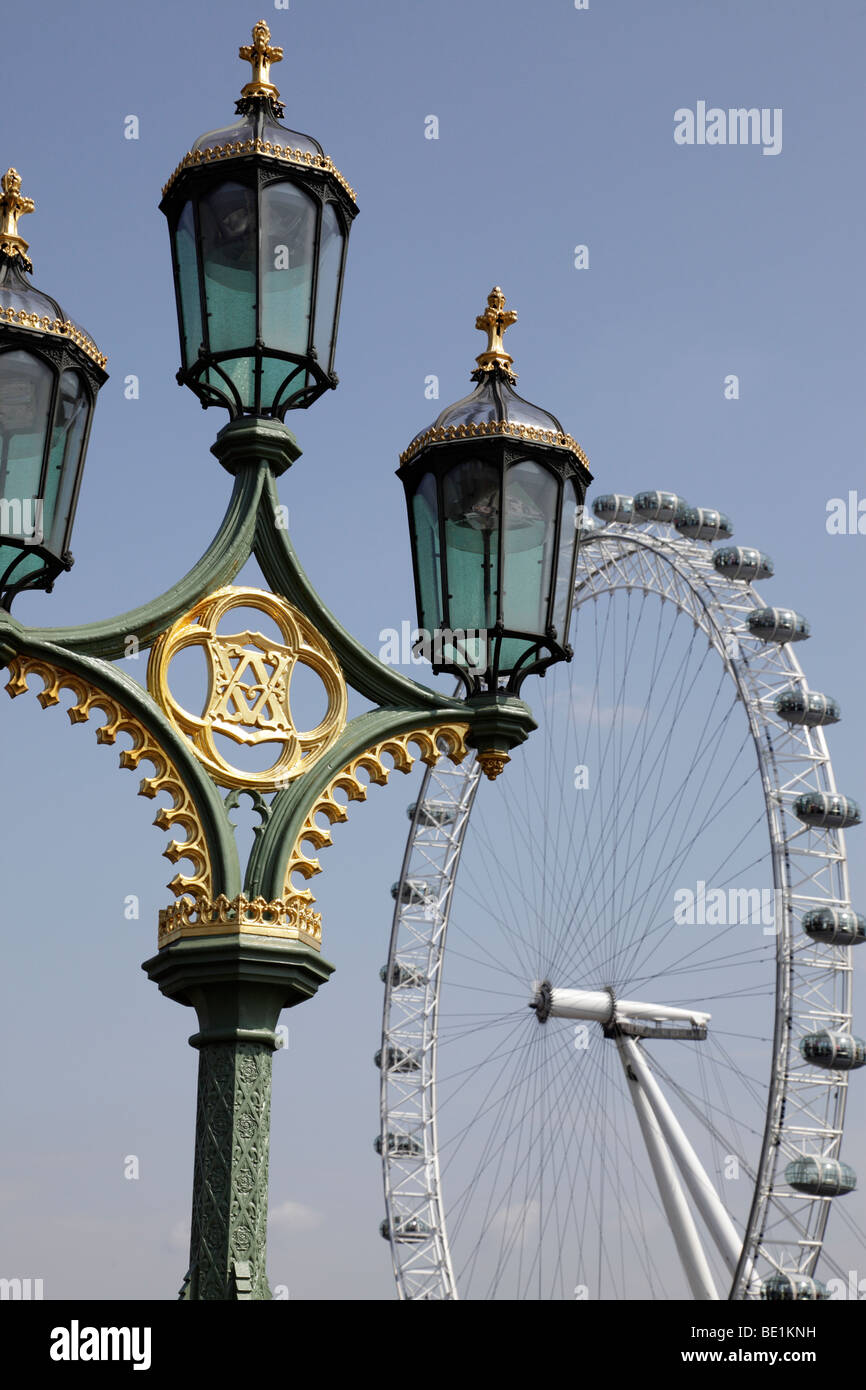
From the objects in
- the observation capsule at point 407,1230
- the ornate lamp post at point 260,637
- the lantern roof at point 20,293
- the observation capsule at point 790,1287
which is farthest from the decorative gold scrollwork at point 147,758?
the observation capsule at point 407,1230

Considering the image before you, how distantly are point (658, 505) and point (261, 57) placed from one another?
33296 mm

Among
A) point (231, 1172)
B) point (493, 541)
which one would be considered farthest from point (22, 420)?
point (231, 1172)

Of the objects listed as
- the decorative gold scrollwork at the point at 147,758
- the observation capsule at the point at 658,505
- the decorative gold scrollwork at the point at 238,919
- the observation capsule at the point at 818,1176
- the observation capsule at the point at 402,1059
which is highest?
the observation capsule at the point at 658,505

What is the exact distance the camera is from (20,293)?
19.1ft

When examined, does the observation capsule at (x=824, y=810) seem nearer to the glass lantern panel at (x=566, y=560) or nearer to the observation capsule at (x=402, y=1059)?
the observation capsule at (x=402, y=1059)

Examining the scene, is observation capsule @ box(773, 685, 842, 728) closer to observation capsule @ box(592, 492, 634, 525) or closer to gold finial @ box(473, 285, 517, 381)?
observation capsule @ box(592, 492, 634, 525)

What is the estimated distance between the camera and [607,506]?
3991cm

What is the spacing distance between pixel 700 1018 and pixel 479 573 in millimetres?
30317

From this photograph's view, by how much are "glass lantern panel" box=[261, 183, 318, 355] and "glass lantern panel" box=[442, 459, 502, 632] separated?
2.17 ft

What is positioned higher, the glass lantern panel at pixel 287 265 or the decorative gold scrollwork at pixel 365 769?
the glass lantern panel at pixel 287 265

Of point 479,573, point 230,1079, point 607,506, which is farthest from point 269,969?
point 607,506

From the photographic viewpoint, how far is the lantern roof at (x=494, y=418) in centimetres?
613

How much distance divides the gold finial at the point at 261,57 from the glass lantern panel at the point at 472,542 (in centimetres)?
141

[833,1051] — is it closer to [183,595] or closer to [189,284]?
[189,284]
